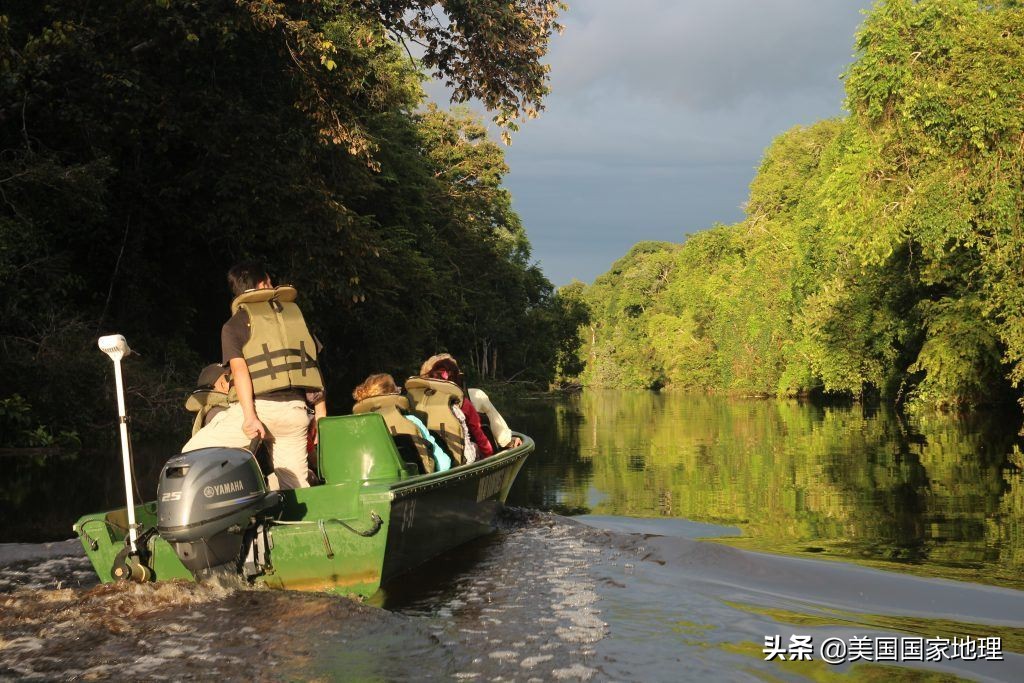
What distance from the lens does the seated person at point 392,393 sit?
848cm

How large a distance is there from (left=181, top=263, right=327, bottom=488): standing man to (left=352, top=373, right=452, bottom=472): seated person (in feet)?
3.49

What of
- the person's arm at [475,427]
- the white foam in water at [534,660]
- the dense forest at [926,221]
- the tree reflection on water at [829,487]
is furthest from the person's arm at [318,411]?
the dense forest at [926,221]

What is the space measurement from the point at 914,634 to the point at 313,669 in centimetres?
323

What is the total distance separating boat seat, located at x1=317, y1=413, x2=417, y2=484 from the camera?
7426 mm

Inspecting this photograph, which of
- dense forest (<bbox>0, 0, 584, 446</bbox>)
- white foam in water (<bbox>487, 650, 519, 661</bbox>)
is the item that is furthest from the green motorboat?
dense forest (<bbox>0, 0, 584, 446</bbox>)

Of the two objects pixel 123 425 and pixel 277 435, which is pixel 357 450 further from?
pixel 123 425

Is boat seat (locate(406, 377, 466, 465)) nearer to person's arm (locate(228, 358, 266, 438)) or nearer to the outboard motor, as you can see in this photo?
person's arm (locate(228, 358, 266, 438))

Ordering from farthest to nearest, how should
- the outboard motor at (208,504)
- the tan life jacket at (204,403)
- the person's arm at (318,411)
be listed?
1. the tan life jacket at (204,403)
2. the person's arm at (318,411)
3. the outboard motor at (208,504)

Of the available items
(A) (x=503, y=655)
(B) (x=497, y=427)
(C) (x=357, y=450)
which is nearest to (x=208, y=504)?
(C) (x=357, y=450)

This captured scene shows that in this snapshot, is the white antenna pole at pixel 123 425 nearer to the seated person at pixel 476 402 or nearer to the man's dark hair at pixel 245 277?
the man's dark hair at pixel 245 277

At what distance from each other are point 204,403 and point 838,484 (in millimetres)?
8217

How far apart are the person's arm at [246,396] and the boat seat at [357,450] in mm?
640

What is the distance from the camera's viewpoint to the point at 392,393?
8.46m

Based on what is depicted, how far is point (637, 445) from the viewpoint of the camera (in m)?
20.6
